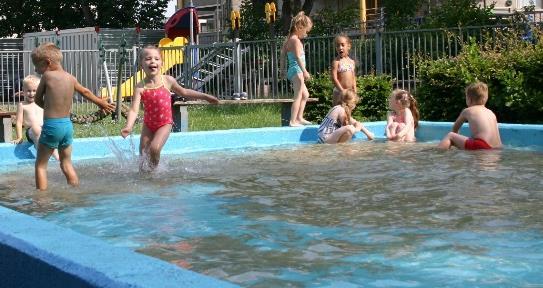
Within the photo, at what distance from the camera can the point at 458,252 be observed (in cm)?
413

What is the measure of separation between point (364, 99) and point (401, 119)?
10.6 ft

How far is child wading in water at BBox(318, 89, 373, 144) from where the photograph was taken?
10875 millimetres

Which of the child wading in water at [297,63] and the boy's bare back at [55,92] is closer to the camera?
the boy's bare back at [55,92]

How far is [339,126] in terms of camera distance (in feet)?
36.6

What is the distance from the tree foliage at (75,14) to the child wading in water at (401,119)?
32.3 meters

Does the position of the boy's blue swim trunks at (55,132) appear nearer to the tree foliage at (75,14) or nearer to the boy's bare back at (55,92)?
the boy's bare back at (55,92)

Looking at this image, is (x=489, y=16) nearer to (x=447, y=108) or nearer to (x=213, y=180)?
(x=447, y=108)

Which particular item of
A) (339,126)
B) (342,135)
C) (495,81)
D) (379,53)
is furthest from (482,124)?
(379,53)

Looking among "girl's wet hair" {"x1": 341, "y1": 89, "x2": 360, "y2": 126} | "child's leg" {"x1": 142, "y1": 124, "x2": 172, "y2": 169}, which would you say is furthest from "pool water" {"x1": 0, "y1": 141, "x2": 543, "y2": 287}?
"girl's wet hair" {"x1": 341, "y1": 89, "x2": 360, "y2": 126}

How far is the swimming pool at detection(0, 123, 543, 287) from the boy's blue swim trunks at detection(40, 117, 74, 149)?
0.36m


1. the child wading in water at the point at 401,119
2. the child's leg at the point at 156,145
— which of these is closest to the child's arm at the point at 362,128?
the child wading in water at the point at 401,119

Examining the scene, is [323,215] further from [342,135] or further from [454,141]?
[342,135]

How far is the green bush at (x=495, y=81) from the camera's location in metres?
12.1

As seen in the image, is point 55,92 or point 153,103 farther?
point 153,103
